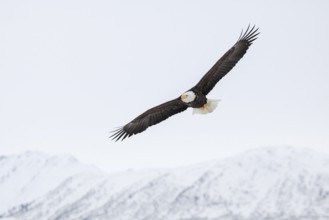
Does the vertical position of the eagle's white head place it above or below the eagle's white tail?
above

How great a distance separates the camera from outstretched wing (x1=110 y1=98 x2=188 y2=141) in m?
16.2

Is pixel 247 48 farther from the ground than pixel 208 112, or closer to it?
farther from the ground

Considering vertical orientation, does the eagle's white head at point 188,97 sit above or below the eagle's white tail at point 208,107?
above

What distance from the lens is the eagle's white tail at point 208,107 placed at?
1514 cm

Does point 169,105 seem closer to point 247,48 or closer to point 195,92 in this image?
point 195,92

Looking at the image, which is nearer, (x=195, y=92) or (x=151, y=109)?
(x=195, y=92)

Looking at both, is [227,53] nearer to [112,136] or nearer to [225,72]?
[225,72]

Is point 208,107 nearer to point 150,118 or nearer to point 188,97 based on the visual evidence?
point 188,97

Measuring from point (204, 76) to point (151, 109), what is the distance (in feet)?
5.94

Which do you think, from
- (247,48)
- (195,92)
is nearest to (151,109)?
(195,92)

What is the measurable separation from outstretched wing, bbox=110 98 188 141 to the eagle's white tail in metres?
0.70

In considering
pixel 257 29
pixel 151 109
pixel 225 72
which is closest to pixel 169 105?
pixel 151 109

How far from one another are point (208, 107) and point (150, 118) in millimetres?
2051

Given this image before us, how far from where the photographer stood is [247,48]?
1609 cm
